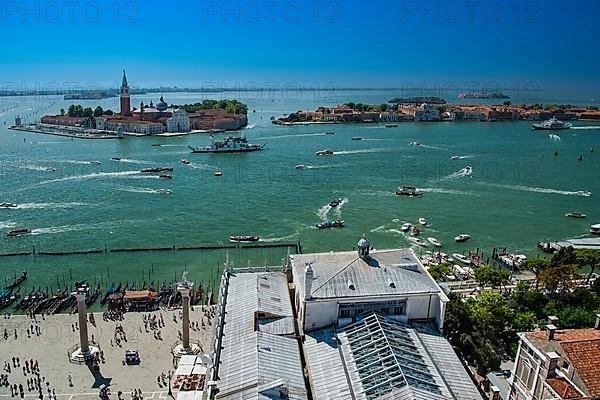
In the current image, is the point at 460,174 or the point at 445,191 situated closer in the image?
the point at 445,191

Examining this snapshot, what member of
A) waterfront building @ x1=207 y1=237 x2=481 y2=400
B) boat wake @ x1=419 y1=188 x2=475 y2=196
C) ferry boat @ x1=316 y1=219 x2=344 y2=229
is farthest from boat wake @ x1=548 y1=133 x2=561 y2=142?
waterfront building @ x1=207 y1=237 x2=481 y2=400

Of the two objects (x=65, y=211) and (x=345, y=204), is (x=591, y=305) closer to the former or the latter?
(x=345, y=204)

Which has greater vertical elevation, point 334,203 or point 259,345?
point 259,345

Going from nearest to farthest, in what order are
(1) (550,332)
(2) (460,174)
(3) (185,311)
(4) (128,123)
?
(1) (550,332) < (3) (185,311) < (2) (460,174) < (4) (128,123)

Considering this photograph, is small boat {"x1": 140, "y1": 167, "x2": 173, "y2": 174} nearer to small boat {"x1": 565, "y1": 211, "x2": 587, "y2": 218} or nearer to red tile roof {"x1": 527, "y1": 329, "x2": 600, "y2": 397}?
small boat {"x1": 565, "y1": 211, "x2": 587, "y2": 218}

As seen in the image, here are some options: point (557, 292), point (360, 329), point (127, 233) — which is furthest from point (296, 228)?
point (360, 329)

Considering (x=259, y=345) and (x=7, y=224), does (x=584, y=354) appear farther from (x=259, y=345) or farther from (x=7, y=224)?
(x=7, y=224)

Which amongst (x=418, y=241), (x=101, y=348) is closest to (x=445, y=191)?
(x=418, y=241)
